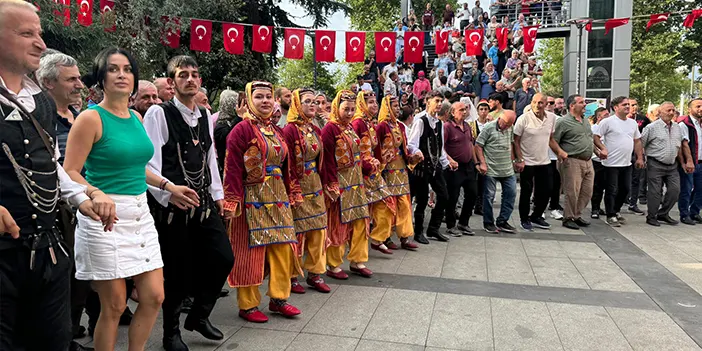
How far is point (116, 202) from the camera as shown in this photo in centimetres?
245

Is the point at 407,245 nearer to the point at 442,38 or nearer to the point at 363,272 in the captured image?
the point at 363,272

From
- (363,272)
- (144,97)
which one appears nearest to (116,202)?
(144,97)

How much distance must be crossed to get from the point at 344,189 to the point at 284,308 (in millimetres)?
1552

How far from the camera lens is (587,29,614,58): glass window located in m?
19.6

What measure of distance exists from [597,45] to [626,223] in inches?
566

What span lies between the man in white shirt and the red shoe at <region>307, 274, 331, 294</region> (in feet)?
18.6

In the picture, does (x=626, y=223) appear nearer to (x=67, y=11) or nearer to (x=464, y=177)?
(x=464, y=177)

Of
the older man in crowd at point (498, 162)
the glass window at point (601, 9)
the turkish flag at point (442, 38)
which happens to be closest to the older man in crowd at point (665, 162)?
the older man in crowd at point (498, 162)

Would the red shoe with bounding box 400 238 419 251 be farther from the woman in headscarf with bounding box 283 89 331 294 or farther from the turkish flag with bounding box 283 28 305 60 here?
the turkish flag with bounding box 283 28 305 60

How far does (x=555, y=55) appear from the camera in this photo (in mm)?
37469

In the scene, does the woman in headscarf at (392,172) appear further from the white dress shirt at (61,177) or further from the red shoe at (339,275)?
the white dress shirt at (61,177)

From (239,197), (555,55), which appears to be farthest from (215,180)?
(555,55)

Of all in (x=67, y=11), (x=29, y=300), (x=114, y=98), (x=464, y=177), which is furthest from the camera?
(x=67, y=11)

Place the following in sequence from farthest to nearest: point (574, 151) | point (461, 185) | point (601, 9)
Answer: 1. point (601, 9)
2. point (574, 151)
3. point (461, 185)
